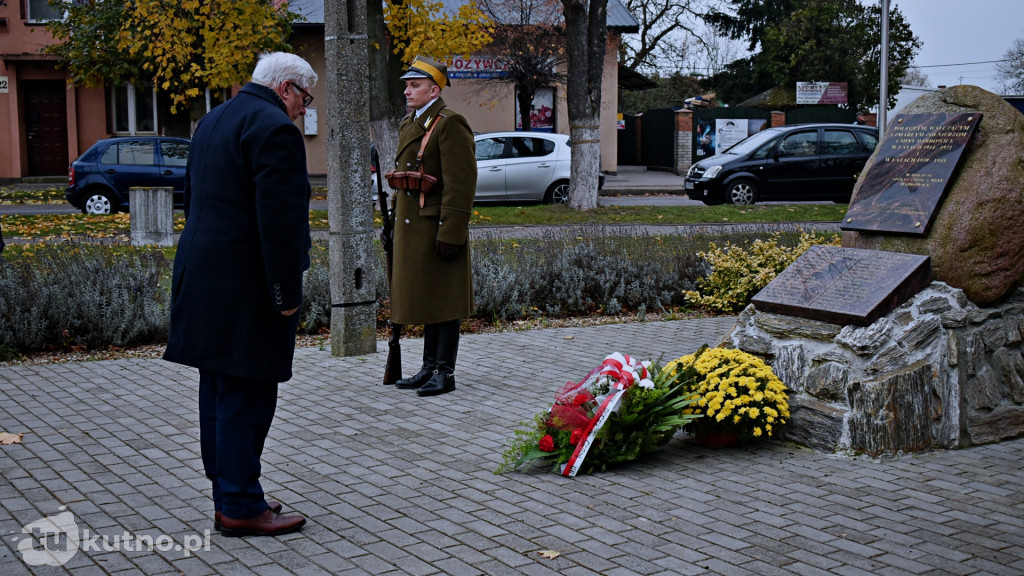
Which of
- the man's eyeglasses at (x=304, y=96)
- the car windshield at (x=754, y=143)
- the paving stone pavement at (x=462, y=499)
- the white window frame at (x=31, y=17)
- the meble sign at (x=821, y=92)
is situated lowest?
the paving stone pavement at (x=462, y=499)

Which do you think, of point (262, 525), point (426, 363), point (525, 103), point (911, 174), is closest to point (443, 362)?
point (426, 363)

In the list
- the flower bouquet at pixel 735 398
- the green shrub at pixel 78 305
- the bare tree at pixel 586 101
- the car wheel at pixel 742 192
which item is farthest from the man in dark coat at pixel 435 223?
the car wheel at pixel 742 192

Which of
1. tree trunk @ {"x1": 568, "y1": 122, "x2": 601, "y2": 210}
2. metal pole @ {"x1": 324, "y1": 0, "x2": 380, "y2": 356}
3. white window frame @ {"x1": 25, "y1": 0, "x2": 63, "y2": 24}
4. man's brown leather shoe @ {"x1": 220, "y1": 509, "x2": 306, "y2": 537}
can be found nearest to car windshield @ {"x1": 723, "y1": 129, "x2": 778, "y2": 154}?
tree trunk @ {"x1": 568, "y1": 122, "x2": 601, "y2": 210}

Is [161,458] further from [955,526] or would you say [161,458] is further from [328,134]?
[955,526]

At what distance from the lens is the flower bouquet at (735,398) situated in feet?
17.6

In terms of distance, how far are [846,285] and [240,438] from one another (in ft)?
11.4

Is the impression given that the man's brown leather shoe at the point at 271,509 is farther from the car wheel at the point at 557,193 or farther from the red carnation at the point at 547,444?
the car wheel at the point at 557,193

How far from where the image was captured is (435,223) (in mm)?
6527

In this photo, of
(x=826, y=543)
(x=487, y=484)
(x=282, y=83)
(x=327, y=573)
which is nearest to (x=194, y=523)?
(x=327, y=573)

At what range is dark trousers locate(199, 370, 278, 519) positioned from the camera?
4.11 m

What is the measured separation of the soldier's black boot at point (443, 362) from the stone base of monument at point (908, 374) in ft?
6.39

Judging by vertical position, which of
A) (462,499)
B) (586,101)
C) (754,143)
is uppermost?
(586,101)

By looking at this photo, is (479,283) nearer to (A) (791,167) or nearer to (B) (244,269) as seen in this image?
(B) (244,269)

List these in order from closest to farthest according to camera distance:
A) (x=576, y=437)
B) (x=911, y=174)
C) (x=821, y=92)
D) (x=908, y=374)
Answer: (x=576, y=437) → (x=908, y=374) → (x=911, y=174) → (x=821, y=92)
